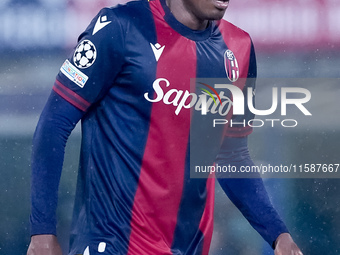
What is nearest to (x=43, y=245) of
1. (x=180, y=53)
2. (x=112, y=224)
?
(x=112, y=224)

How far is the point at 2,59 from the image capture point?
8.63 ft

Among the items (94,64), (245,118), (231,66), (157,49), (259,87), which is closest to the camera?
(94,64)

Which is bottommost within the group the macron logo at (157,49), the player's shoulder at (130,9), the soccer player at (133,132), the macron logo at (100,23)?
the soccer player at (133,132)

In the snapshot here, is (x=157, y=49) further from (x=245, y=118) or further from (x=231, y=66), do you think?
(x=245, y=118)

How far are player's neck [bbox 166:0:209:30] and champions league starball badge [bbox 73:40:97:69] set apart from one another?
326mm

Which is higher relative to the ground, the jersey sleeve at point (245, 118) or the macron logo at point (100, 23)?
the macron logo at point (100, 23)

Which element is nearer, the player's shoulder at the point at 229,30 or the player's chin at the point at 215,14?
the player's chin at the point at 215,14

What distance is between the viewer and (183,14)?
1775 millimetres

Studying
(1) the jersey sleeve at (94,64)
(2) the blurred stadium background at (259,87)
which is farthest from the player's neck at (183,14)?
(2) the blurred stadium background at (259,87)

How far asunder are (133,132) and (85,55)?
0.26 metres

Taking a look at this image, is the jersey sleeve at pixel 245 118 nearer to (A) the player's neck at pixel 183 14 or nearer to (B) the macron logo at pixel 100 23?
(A) the player's neck at pixel 183 14

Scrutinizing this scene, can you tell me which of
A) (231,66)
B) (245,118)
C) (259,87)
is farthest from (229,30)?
(259,87)

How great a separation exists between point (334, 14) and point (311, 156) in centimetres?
66

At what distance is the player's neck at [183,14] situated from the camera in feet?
5.82
